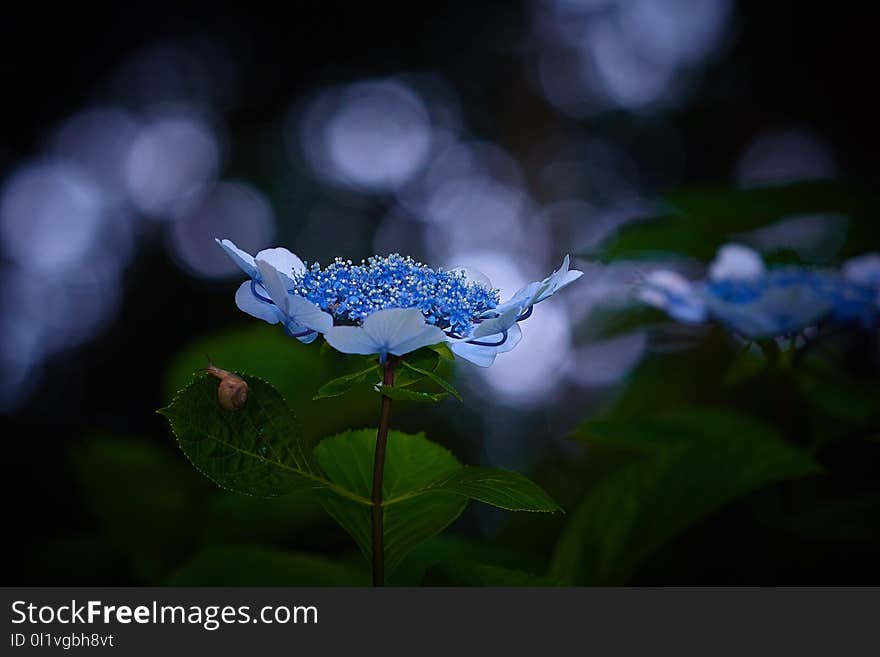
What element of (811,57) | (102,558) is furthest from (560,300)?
(811,57)

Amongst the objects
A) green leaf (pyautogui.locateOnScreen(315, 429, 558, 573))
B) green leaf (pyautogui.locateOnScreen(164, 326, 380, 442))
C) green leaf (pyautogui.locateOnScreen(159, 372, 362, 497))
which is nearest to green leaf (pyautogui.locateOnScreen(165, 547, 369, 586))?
green leaf (pyautogui.locateOnScreen(315, 429, 558, 573))

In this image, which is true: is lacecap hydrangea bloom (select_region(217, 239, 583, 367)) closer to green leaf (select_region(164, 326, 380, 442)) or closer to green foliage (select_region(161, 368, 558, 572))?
green foliage (select_region(161, 368, 558, 572))

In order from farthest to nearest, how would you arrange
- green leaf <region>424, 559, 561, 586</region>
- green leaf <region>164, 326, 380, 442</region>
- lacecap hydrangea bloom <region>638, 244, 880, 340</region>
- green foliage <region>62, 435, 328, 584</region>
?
green leaf <region>164, 326, 380, 442</region>
green foliage <region>62, 435, 328, 584</region>
lacecap hydrangea bloom <region>638, 244, 880, 340</region>
green leaf <region>424, 559, 561, 586</region>

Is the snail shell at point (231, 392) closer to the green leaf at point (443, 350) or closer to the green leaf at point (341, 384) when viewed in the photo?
the green leaf at point (341, 384)

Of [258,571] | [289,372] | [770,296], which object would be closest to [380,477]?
[258,571]

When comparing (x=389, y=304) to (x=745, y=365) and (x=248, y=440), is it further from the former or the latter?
(x=745, y=365)

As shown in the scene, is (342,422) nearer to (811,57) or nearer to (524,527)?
(524,527)
